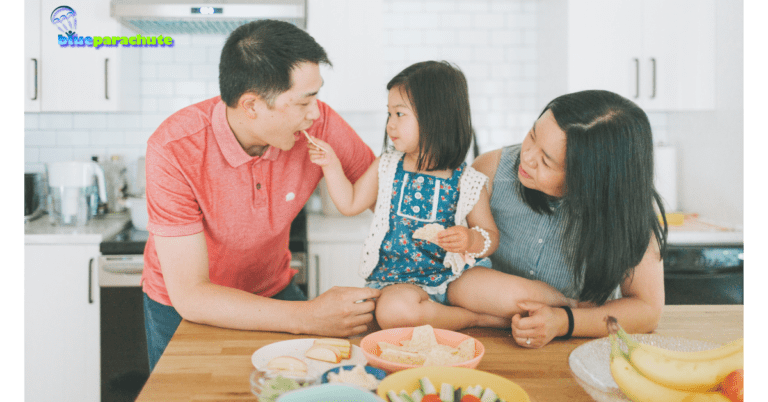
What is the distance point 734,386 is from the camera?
73 centimetres

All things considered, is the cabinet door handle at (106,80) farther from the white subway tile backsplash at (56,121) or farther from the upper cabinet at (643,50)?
the upper cabinet at (643,50)

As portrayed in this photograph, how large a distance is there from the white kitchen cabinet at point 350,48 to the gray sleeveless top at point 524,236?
146cm

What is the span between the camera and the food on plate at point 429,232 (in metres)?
1.47

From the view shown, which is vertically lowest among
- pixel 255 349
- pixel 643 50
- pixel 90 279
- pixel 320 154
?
pixel 90 279

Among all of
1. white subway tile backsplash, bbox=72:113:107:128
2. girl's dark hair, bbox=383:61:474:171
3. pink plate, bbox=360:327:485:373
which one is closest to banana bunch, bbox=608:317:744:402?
pink plate, bbox=360:327:485:373

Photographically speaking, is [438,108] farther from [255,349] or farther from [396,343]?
[255,349]

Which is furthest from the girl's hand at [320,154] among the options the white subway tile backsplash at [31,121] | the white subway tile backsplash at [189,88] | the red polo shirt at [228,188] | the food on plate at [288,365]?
the white subway tile backsplash at [31,121]

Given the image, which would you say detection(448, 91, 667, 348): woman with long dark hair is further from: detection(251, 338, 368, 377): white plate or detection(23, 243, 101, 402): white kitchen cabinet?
detection(23, 243, 101, 402): white kitchen cabinet

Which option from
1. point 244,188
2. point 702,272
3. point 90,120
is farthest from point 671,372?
point 90,120

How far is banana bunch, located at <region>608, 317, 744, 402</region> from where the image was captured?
77 centimetres

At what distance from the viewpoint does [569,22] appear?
114 inches

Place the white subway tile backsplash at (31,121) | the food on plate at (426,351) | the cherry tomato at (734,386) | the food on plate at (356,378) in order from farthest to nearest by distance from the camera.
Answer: the white subway tile backsplash at (31,121) < the food on plate at (426,351) < the food on plate at (356,378) < the cherry tomato at (734,386)

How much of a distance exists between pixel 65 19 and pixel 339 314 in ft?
8.34

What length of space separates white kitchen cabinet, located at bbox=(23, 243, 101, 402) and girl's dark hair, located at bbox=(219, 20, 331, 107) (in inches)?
62.4
